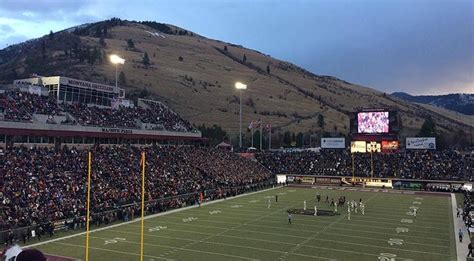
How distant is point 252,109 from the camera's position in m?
153

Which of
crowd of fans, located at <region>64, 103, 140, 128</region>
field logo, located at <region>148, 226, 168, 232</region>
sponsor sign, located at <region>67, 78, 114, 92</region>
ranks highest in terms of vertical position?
sponsor sign, located at <region>67, 78, 114, 92</region>

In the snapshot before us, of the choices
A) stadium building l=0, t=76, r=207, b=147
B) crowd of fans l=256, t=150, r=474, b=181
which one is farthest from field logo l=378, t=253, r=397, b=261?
crowd of fans l=256, t=150, r=474, b=181

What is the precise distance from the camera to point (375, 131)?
70438mm

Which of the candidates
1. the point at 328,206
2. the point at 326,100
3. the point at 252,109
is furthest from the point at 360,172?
the point at 326,100

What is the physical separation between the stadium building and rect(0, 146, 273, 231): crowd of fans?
2.03 metres

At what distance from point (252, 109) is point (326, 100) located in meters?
53.7

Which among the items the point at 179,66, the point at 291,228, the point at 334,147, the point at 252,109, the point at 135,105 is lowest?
the point at 291,228

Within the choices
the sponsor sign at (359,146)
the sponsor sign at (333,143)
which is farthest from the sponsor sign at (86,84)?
the sponsor sign at (359,146)

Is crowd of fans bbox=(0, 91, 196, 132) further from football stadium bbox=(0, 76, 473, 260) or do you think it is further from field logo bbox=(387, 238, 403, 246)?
field logo bbox=(387, 238, 403, 246)

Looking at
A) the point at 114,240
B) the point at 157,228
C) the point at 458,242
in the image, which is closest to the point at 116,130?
the point at 157,228

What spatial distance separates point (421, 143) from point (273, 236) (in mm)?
48216

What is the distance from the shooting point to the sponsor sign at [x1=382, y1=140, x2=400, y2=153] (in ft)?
228

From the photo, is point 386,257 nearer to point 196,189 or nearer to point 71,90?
point 196,189

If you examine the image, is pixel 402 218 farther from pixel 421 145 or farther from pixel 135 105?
pixel 135 105
